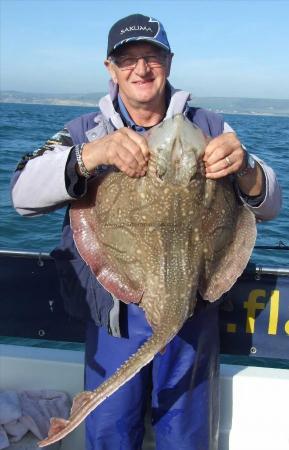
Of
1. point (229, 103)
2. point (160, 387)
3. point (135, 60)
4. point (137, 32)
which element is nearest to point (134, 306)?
point (160, 387)

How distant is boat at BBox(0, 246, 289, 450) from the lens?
407 cm

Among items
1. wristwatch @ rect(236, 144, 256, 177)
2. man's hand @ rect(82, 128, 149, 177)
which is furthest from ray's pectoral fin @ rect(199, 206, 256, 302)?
man's hand @ rect(82, 128, 149, 177)

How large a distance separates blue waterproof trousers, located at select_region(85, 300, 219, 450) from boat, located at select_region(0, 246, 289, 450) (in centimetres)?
60

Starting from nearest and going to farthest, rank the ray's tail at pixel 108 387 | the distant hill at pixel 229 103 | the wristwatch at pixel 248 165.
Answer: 1. the ray's tail at pixel 108 387
2. the wristwatch at pixel 248 165
3. the distant hill at pixel 229 103

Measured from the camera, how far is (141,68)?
9.89ft

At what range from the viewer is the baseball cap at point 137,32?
299cm

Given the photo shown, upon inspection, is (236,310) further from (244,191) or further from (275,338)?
(244,191)

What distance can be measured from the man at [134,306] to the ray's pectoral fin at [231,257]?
0.11 meters

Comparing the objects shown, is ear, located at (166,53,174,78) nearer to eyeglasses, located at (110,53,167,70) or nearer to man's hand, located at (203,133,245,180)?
eyeglasses, located at (110,53,167,70)

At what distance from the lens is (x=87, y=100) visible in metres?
168

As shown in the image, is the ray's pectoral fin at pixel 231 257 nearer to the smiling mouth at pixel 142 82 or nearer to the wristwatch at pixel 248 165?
the wristwatch at pixel 248 165

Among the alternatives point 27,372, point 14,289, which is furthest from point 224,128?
point 27,372

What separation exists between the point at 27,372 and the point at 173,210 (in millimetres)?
2370

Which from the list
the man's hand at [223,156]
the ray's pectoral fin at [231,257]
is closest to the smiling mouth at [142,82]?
the man's hand at [223,156]
